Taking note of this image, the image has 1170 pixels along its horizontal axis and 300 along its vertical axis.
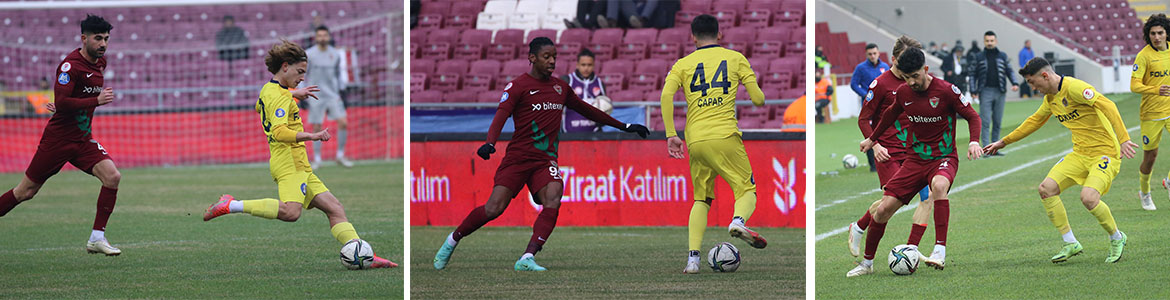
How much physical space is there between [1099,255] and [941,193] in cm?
118

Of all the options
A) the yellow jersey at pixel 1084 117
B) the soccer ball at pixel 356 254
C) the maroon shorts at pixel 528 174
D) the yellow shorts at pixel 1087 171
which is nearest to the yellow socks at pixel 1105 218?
the yellow shorts at pixel 1087 171

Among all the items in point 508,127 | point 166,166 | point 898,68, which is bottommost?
point 166,166

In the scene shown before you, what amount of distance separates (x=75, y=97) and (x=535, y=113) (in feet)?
9.20

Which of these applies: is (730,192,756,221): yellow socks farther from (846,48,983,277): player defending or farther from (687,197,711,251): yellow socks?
(846,48,983,277): player defending

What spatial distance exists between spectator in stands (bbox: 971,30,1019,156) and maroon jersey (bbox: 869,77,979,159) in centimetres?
580

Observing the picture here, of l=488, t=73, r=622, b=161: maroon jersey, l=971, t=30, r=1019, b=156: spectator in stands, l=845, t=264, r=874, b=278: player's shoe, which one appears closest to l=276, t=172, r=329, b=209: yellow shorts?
l=488, t=73, r=622, b=161: maroon jersey

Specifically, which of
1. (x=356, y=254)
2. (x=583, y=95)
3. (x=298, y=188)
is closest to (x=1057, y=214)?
(x=356, y=254)

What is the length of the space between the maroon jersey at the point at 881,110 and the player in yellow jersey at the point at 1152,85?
6.68 ft

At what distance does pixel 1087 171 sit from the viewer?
6996mm

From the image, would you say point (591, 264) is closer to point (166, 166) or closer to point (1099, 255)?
point (1099, 255)

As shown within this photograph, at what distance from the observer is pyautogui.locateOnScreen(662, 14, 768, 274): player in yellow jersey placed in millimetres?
6781

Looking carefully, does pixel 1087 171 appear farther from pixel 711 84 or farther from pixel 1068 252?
pixel 711 84

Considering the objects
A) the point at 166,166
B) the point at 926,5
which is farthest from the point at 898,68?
the point at 166,166

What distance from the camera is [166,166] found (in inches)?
706
